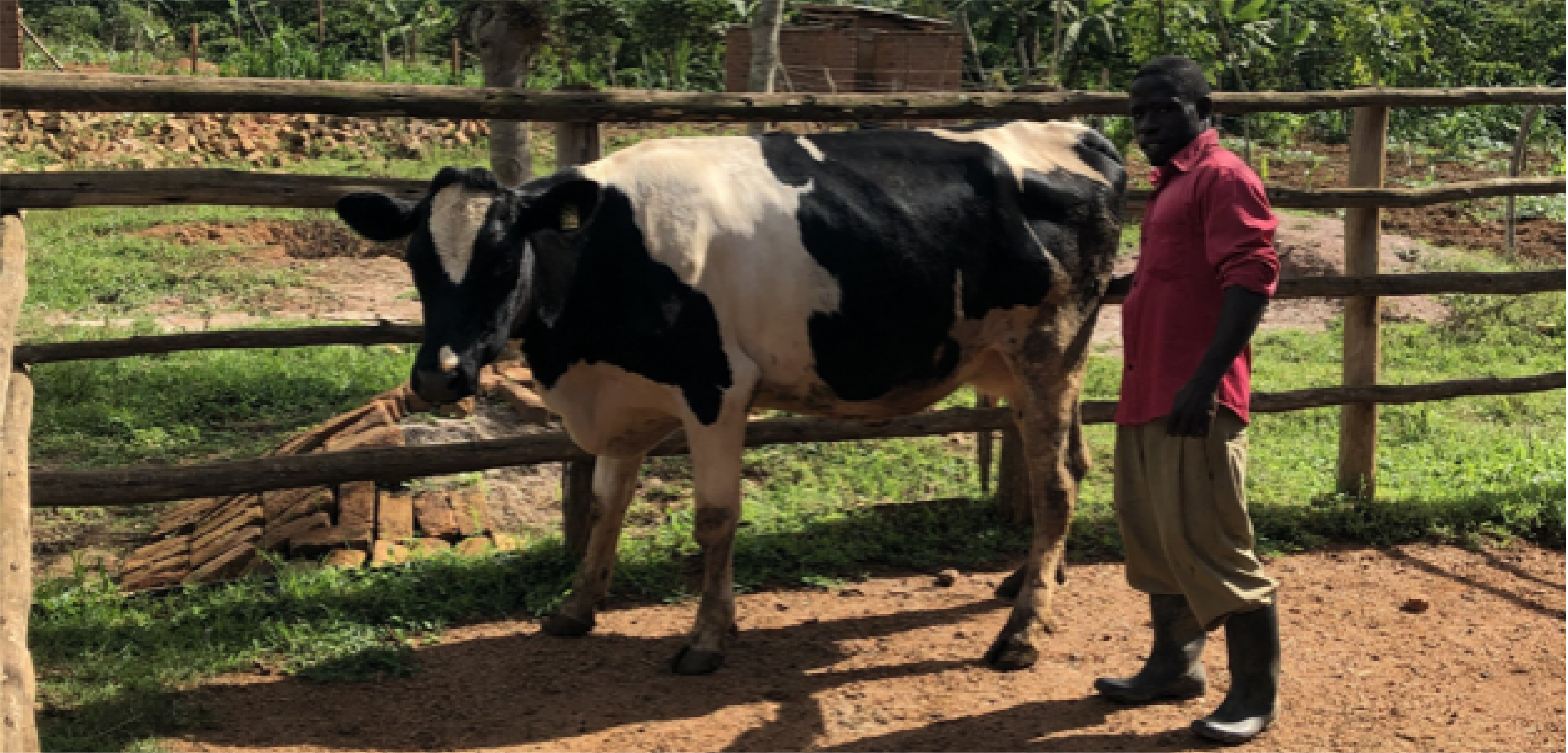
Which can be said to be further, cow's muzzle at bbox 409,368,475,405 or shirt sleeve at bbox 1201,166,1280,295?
cow's muzzle at bbox 409,368,475,405

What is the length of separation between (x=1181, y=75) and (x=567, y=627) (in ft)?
9.27

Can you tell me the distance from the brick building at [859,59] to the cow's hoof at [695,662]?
1556cm

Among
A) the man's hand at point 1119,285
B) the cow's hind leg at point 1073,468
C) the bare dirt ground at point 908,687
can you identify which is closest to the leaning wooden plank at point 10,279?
the bare dirt ground at point 908,687

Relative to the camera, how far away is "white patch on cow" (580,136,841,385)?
15.1ft

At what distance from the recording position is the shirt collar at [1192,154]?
4.03 m

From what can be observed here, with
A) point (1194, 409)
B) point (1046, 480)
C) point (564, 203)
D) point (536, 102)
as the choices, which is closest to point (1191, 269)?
point (1194, 409)

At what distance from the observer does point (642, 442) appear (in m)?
5.00

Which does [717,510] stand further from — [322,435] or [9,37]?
[9,37]

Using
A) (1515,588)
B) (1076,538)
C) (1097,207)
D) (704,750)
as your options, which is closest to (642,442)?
(704,750)

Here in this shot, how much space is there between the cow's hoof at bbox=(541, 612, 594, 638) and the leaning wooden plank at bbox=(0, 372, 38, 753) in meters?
1.93

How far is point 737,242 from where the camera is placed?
15.3 feet

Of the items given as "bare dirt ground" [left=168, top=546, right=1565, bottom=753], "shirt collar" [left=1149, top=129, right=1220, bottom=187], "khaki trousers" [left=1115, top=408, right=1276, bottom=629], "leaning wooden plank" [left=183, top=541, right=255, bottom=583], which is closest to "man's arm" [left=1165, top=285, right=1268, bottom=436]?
"khaki trousers" [left=1115, top=408, right=1276, bottom=629]

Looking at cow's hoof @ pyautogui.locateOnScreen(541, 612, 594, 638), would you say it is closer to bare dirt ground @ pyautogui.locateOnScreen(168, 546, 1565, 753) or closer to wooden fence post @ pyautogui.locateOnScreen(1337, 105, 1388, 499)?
bare dirt ground @ pyautogui.locateOnScreen(168, 546, 1565, 753)

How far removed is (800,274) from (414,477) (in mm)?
1825
